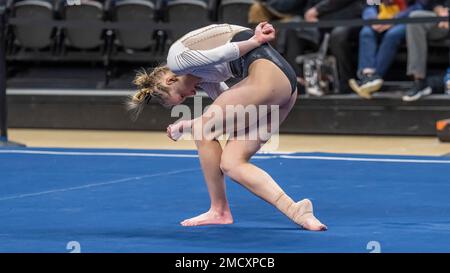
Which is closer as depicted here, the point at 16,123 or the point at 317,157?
the point at 317,157

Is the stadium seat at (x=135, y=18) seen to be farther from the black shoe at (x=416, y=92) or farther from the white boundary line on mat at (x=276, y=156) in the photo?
the white boundary line on mat at (x=276, y=156)

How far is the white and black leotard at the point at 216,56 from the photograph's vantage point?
5234 mm

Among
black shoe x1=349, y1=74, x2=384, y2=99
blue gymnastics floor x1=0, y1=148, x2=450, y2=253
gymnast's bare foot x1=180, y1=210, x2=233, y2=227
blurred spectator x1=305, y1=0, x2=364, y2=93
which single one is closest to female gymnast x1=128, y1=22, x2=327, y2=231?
gymnast's bare foot x1=180, y1=210, x2=233, y2=227

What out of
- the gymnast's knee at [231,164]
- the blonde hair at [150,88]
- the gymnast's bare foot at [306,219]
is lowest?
the gymnast's bare foot at [306,219]

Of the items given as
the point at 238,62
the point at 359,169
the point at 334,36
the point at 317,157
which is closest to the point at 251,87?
the point at 238,62

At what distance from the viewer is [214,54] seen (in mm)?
5215

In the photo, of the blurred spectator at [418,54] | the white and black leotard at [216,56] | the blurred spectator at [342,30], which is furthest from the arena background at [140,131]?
the white and black leotard at [216,56]

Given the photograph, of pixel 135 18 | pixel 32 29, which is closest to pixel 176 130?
pixel 135 18

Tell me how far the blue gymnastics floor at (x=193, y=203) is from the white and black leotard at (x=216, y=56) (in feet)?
2.45

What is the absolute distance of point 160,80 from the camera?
18.0 feet

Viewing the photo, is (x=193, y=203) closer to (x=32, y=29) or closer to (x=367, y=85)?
(x=367, y=85)
